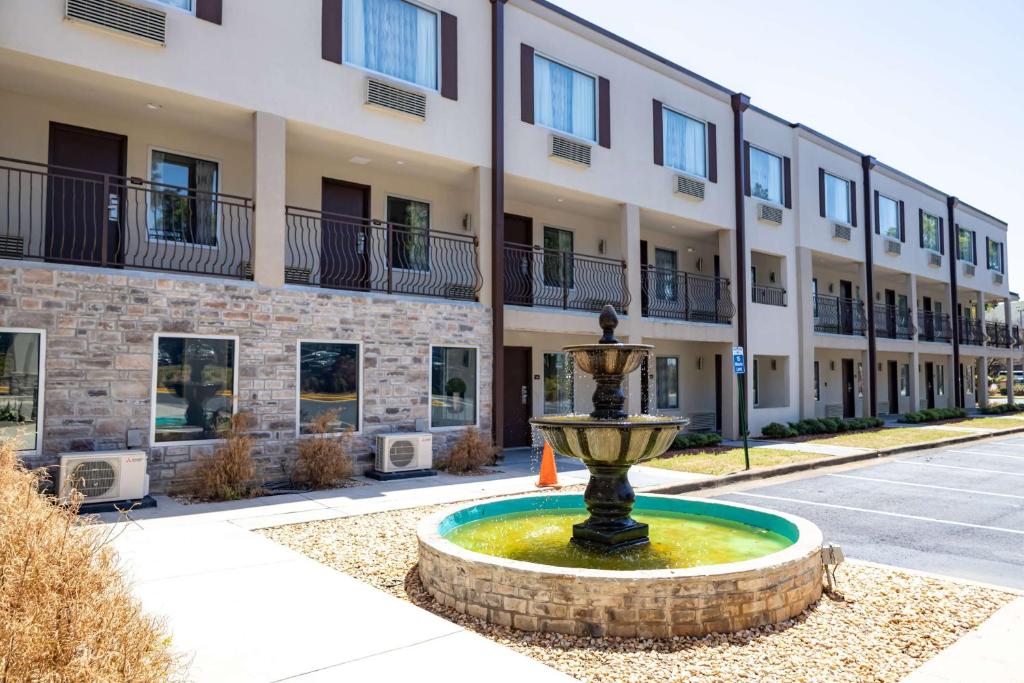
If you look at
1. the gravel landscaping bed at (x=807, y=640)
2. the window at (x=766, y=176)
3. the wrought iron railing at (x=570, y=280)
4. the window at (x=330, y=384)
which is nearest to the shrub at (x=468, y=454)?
the window at (x=330, y=384)

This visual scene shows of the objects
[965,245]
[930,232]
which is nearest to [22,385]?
[930,232]

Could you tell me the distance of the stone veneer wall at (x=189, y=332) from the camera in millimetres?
8750

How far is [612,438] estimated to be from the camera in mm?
5926

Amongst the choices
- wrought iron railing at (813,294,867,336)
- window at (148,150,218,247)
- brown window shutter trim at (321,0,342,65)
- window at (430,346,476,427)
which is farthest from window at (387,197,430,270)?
wrought iron railing at (813,294,867,336)

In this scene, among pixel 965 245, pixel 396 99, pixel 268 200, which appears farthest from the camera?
pixel 965 245

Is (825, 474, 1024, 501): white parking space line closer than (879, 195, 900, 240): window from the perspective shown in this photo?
Yes

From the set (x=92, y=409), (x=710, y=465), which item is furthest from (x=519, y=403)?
(x=92, y=409)

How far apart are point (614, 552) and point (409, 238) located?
31.0 ft

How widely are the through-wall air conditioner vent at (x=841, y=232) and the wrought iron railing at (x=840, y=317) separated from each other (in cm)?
213

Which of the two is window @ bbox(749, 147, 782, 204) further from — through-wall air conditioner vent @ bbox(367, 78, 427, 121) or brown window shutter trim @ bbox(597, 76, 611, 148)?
through-wall air conditioner vent @ bbox(367, 78, 427, 121)

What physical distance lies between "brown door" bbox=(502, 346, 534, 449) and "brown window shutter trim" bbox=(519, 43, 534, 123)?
518 cm

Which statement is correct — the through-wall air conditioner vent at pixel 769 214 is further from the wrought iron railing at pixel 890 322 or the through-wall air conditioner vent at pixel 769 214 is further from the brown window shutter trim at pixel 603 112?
the wrought iron railing at pixel 890 322

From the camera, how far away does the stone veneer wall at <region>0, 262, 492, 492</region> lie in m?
8.75

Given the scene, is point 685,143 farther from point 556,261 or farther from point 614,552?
point 614,552
